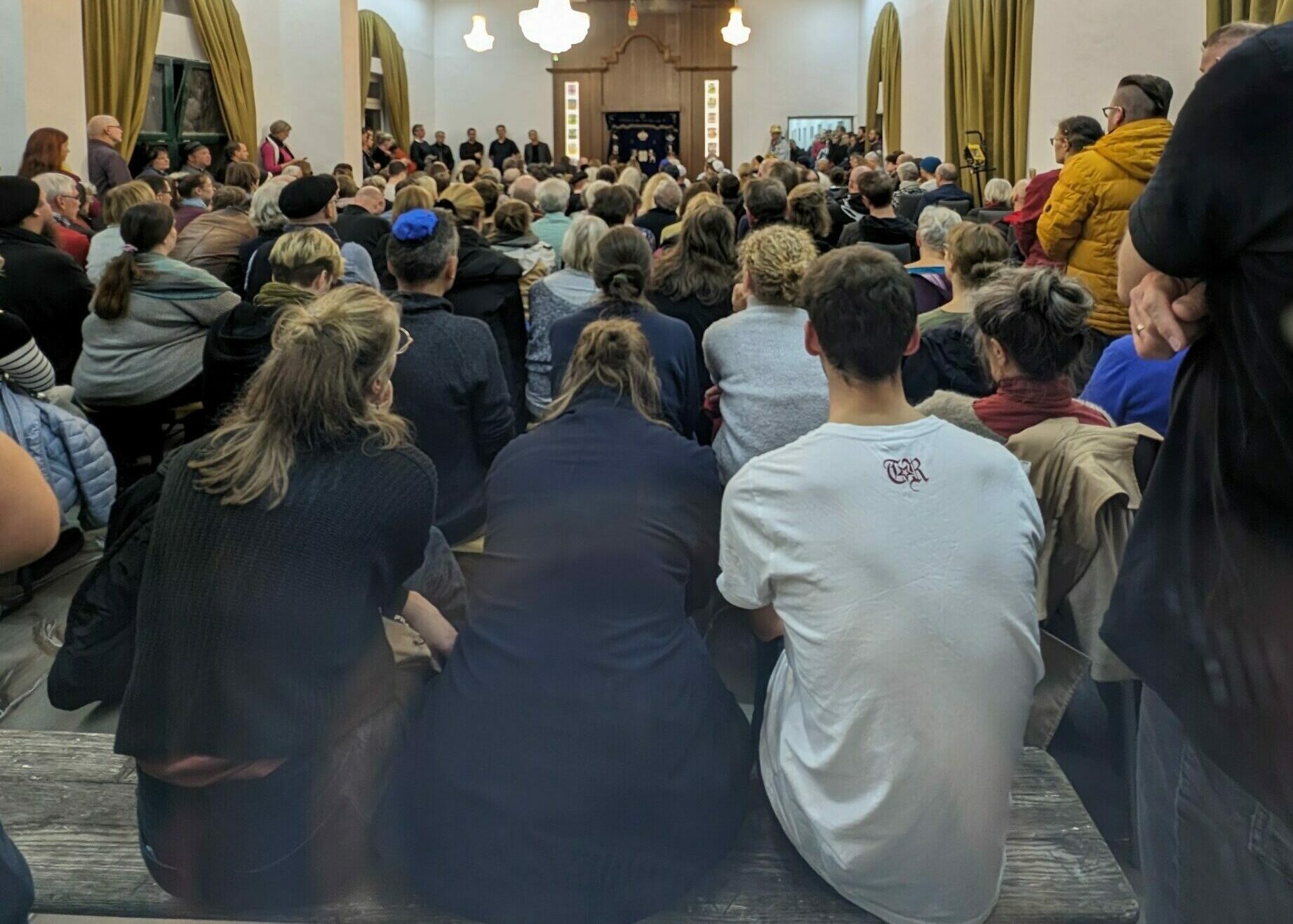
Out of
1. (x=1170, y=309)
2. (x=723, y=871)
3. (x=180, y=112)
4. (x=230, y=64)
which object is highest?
(x=230, y=64)

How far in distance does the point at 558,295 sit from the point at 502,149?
49.8ft

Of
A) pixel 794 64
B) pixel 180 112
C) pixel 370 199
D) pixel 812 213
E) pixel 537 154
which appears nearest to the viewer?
pixel 812 213

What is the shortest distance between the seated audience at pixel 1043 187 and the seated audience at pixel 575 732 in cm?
354

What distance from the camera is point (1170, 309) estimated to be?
3.78 feet

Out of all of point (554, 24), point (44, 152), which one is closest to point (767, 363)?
point (44, 152)

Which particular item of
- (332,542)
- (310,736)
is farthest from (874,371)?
(310,736)

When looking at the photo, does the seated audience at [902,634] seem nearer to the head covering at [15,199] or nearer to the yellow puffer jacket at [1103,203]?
the yellow puffer jacket at [1103,203]

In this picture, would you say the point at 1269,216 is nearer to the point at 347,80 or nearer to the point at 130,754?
the point at 130,754

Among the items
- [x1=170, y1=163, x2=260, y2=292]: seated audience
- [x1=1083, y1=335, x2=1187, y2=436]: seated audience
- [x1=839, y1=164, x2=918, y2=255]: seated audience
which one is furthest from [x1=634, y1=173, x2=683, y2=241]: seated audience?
[x1=1083, y1=335, x2=1187, y2=436]: seated audience

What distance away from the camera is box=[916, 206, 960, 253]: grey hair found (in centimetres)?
438

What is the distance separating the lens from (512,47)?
19391mm

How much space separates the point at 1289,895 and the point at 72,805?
181 cm

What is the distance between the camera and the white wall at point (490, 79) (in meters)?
19.3

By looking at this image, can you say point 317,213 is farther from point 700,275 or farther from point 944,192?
point 944,192
